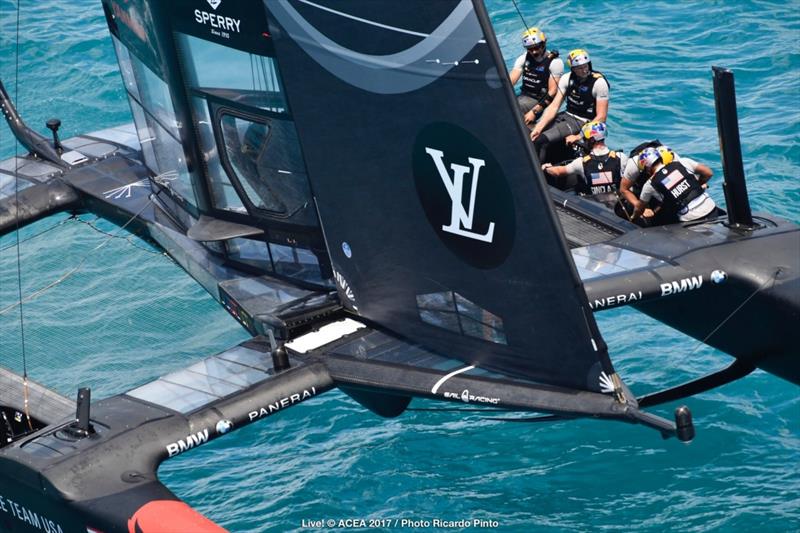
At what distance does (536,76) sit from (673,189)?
3132mm

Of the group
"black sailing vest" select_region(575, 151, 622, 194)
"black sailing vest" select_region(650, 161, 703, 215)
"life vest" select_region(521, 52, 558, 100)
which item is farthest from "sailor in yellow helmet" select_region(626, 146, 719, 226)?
"life vest" select_region(521, 52, 558, 100)

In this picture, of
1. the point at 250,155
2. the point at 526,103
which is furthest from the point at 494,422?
the point at 526,103

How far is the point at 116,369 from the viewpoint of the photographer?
12.0 m

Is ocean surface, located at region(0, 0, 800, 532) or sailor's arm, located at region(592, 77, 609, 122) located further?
sailor's arm, located at region(592, 77, 609, 122)

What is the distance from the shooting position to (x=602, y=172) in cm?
1116

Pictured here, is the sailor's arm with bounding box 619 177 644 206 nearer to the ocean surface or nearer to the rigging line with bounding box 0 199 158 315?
the ocean surface

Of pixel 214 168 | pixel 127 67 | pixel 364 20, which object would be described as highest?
pixel 364 20

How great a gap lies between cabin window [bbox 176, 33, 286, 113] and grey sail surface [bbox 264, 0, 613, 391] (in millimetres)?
742

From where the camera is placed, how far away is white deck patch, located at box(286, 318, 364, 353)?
8727mm

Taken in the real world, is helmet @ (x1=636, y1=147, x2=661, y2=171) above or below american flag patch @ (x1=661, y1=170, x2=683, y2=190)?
above

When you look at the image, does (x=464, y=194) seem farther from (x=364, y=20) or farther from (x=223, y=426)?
(x=223, y=426)

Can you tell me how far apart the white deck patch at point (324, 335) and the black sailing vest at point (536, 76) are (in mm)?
4836

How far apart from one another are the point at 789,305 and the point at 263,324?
161 inches

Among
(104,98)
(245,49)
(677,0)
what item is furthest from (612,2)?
(245,49)
